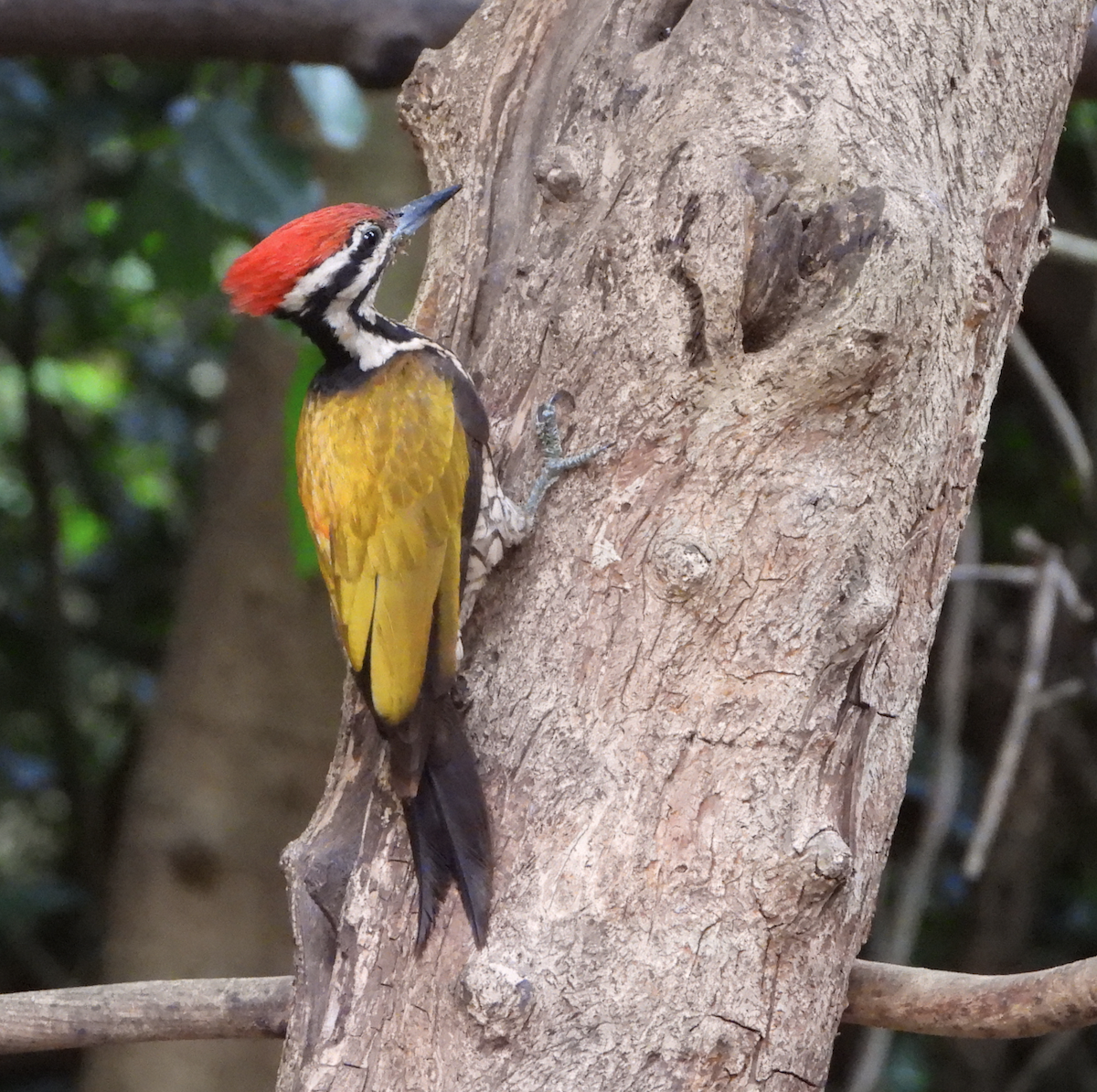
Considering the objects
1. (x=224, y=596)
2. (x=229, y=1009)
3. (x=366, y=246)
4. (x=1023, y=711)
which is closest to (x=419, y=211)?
(x=366, y=246)

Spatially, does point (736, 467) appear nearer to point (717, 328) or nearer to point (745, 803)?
point (717, 328)

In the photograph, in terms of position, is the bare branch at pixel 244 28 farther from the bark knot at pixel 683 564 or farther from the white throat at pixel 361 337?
the bark knot at pixel 683 564

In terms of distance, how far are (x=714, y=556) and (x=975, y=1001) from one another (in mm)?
545

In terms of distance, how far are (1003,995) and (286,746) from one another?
2182mm

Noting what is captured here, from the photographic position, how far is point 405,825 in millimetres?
1576

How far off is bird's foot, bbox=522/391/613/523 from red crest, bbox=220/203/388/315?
20.5 inches

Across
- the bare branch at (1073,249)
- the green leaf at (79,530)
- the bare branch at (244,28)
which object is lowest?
the green leaf at (79,530)

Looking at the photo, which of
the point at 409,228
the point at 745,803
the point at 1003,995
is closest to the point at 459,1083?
the point at 745,803

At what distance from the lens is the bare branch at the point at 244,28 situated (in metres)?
2.28

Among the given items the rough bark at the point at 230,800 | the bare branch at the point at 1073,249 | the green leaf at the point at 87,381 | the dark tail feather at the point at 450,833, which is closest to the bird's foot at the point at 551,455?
the dark tail feather at the point at 450,833

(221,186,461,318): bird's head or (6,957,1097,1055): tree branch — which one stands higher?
(221,186,461,318): bird's head

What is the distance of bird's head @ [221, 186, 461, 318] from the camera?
78.2 inches

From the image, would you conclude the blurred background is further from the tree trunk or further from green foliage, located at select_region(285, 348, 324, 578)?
the tree trunk

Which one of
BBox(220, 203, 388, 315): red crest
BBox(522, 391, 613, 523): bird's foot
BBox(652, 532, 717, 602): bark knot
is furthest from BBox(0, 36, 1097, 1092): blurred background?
BBox(652, 532, 717, 602): bark knot
